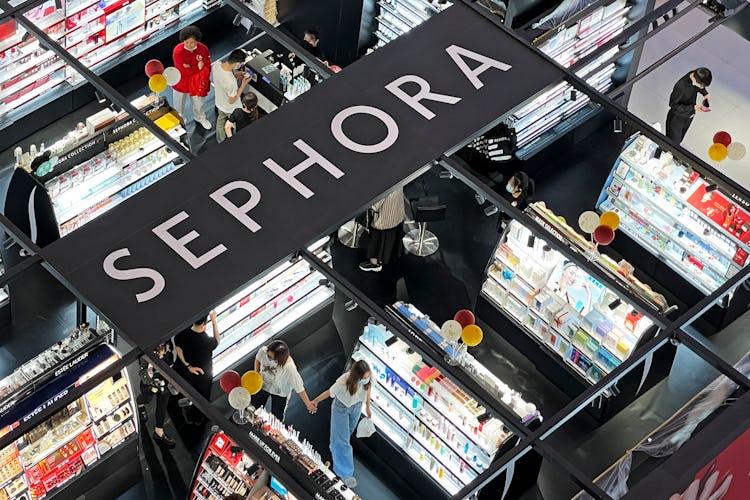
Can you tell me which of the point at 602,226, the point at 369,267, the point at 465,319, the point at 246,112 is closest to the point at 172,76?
the point at 246,112

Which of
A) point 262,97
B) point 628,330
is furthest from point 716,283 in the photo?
point 262,97

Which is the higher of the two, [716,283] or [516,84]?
[516,84]

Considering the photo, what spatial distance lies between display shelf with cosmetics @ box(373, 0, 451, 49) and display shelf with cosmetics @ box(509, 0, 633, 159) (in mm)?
1344

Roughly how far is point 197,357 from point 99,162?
2490 millimetres

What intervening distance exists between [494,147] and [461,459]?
3.72 metres

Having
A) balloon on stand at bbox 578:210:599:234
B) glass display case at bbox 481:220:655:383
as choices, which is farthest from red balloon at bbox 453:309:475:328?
glass display case at bbox 481:220:655:383

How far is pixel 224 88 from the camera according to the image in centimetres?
1627

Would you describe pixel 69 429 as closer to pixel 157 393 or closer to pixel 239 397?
pixel 157 393

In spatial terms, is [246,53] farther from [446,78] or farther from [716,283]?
[716,283]

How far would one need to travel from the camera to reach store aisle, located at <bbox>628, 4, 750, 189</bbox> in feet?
56.7

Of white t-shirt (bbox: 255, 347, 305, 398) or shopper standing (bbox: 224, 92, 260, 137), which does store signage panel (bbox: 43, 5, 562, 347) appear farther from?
shopper standing (bbox: 224, 92, 260, 137)

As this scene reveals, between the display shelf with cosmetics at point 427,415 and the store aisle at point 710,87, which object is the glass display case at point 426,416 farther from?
the store aisle at point 710,87

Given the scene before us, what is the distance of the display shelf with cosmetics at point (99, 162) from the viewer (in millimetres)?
14836

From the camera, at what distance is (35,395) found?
1277cm
